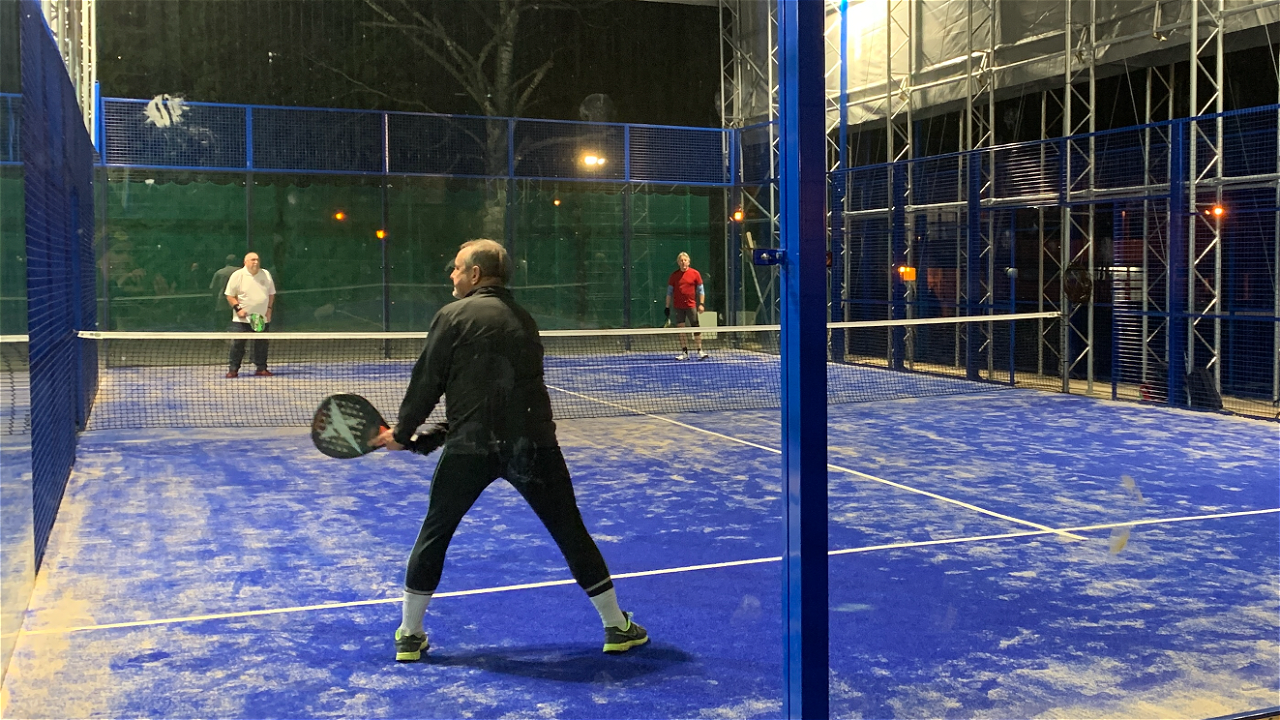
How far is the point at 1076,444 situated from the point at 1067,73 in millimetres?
4055

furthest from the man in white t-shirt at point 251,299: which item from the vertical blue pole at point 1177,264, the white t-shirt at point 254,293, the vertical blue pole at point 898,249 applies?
the vertical blue pole at point 898,249

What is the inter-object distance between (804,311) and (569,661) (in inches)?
56.3

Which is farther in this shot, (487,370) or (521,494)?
(521,494)

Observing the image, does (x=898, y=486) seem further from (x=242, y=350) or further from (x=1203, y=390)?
(x=1203, y=390)

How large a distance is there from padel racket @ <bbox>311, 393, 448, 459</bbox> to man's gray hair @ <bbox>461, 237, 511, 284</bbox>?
353 mm

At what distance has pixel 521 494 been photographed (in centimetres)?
291

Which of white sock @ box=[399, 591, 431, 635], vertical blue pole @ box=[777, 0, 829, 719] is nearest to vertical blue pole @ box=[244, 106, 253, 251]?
white sock @ box=[399, 591, 431, 635]

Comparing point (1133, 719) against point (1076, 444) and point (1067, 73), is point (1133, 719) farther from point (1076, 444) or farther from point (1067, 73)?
point (1067, 73)

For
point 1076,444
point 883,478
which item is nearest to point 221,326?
point 883,478

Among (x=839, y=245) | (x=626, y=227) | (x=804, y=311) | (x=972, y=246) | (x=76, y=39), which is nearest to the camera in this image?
(x=804, y=311)

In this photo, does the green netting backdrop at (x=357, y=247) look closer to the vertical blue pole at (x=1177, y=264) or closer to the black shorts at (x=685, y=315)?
the black shorts at (x=685, y=315)

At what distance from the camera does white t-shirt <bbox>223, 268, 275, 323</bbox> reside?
2369 mm

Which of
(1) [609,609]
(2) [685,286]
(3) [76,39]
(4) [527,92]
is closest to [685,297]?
(2) [685,286]

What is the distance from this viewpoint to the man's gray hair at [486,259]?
8.78 feet
